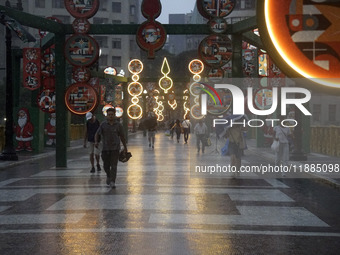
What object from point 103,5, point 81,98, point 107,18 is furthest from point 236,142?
point 103,5

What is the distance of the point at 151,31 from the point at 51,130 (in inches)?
612

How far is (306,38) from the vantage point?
3.36 m

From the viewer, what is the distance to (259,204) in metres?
10.9

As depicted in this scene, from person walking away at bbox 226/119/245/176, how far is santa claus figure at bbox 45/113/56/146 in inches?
696

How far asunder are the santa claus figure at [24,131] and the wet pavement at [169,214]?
1082 centimetres

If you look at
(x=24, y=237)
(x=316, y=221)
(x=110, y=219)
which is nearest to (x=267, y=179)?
(x=316, y=221)

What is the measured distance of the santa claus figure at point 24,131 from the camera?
27.3 metres

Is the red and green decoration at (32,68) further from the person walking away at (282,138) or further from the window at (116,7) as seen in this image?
the window at (116,7)

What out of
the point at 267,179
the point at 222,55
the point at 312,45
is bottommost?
the point at 267,179

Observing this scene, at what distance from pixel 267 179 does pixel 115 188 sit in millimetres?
4919

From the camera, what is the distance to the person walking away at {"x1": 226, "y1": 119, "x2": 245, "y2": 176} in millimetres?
15875

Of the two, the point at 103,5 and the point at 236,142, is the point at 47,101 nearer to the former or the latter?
the point at 236,142

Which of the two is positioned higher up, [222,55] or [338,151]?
[222,55]

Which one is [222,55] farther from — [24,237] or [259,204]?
[24,237]
